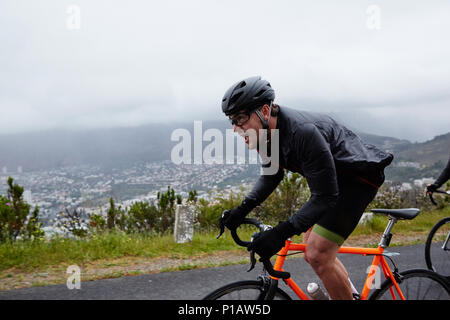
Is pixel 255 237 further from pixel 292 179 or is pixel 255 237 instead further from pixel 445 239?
pixel 292 179

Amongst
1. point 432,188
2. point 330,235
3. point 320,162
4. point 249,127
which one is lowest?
point 432,188

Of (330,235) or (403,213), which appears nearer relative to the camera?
(330,235)

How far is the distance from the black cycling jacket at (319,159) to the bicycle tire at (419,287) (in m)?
0.70

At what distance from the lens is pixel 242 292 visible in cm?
218

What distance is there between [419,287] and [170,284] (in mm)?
2767

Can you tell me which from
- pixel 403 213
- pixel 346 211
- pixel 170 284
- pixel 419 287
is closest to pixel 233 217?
pixel 346 211

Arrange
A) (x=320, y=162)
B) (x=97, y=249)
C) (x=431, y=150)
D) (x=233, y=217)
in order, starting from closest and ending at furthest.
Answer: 1. (x=320, y=162)
2. (x=233, y=217)
3. (x=97, y=249)
4. (x=431, y=150)

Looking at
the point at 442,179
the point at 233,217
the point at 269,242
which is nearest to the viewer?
the point at 269,242

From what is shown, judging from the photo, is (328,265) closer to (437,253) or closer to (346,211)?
(346,211)

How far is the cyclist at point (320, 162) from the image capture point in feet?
7.11

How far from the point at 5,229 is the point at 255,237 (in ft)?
19.7

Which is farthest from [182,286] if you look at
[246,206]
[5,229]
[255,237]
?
[5,229]

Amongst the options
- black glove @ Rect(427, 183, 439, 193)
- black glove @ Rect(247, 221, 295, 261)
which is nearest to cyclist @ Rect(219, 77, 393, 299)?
black glove @ Rect(247, 221, 295, 261)

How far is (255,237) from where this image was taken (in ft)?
6.81
